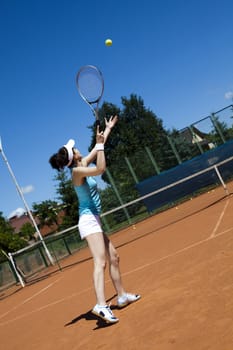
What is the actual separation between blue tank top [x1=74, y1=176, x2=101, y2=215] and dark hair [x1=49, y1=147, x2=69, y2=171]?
28 centimetres

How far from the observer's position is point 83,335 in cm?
432

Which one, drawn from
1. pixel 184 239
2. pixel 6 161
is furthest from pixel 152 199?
pixel 184 239

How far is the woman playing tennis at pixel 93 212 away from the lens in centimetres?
428

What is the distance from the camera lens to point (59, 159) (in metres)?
4.39

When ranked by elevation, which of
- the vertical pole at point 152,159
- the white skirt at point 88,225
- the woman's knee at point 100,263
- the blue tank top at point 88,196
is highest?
the vertical pole at point 152,159

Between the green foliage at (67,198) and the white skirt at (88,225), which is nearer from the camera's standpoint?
the white skirt at (88,225)

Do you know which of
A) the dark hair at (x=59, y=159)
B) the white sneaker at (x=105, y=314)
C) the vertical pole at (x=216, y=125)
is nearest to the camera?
the white sneaker at (x=105, y=314)

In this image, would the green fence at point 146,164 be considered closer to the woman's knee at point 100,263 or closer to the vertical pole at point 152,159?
the vertical pole at point 152,159

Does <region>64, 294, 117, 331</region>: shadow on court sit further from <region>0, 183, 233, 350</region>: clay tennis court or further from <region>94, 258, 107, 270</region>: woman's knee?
<region>94, 258, 107, 270</region>: woman's knee

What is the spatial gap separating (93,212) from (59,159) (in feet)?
2.18

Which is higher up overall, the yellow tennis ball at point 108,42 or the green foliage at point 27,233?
the yellow tennis ball at point 108,42

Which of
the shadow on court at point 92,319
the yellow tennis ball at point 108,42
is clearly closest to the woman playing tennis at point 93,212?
the shadow on court at point 92,319

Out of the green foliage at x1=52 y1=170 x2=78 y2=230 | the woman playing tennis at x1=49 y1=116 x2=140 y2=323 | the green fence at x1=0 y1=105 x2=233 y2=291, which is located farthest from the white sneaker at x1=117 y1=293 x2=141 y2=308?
the green foliage at x1=52 y1=170 x2=78 y2=230

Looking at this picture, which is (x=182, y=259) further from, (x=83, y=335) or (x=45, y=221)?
(x=45, y=221)
